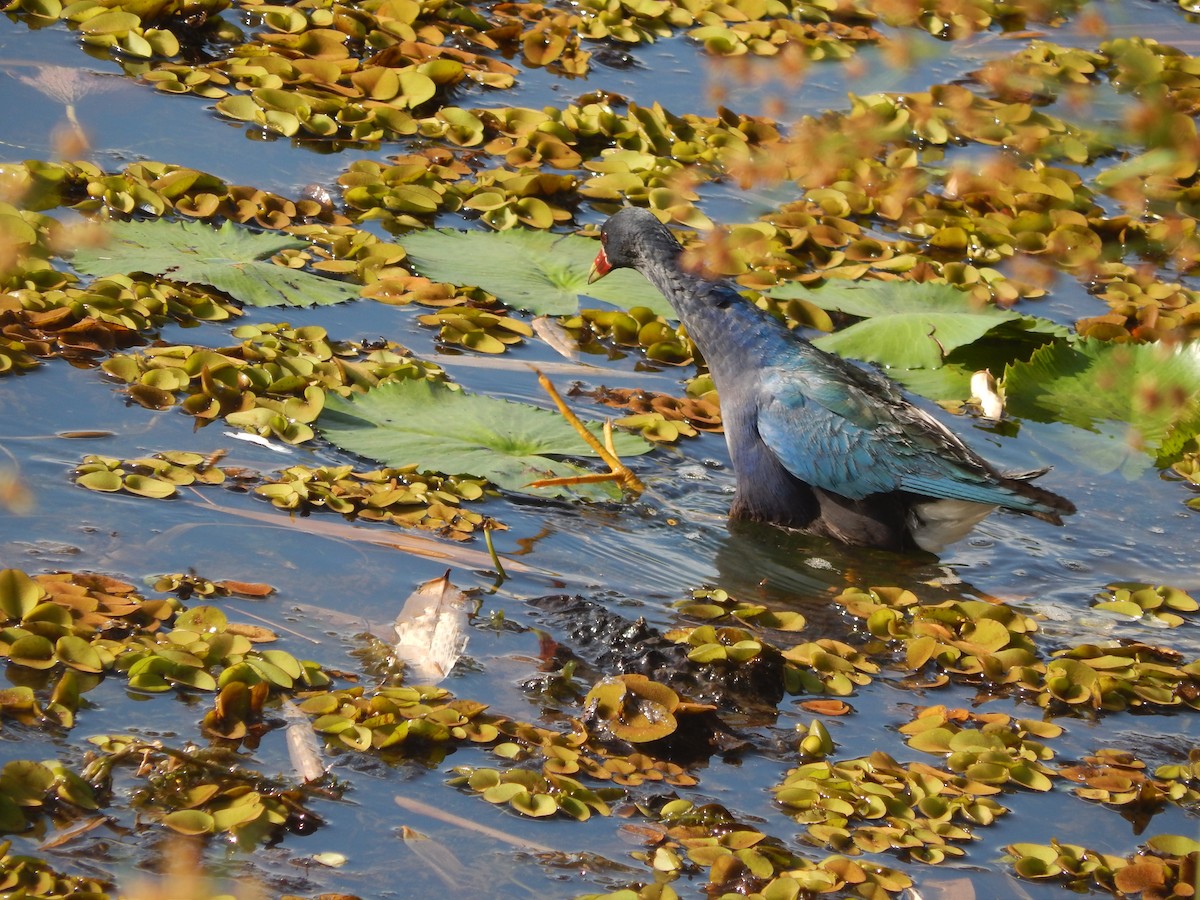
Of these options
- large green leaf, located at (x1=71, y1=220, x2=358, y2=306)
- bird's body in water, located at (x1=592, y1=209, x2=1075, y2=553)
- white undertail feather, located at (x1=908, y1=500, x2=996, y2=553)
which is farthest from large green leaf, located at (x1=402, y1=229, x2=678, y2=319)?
white undertail feather, located at (x1=908, y1=500, x2=996, y2=553)

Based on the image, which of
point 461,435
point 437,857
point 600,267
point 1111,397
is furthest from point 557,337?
point 437,857

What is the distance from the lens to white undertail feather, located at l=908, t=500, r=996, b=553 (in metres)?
4.70

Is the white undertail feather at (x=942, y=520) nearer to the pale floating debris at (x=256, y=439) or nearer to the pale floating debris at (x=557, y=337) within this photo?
the pale floating debris at (x=557, y=337)

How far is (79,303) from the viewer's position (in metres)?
4.72

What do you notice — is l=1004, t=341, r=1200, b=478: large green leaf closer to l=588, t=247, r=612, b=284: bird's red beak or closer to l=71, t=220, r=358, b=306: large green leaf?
l=588, t=247, r=612, b=284: bird's red beak

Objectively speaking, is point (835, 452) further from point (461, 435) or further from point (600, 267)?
point (600, 267)

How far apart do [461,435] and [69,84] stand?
2658mm

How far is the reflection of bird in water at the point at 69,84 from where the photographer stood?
594 cm

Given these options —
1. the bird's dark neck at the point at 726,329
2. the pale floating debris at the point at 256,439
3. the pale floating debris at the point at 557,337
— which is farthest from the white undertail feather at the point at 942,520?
the pale floating debris at the point at 256,439

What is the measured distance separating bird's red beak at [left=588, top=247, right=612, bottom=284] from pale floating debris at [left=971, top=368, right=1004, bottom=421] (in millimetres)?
1372

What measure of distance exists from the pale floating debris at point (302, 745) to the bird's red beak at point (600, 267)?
2.61m

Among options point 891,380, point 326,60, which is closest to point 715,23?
point 326,60

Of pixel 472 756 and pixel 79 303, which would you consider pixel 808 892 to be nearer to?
pixel 472 756

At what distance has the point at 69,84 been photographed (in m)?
6.11
